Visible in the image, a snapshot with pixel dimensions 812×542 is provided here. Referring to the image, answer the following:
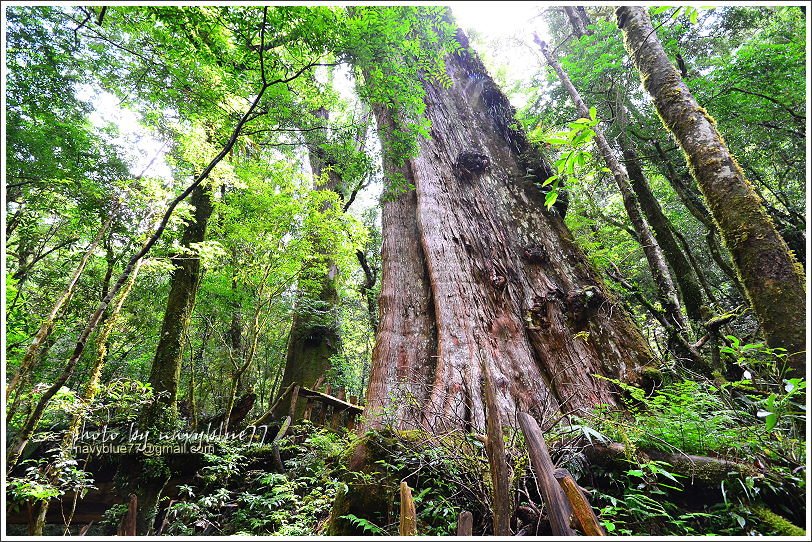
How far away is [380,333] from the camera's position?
4164 mm

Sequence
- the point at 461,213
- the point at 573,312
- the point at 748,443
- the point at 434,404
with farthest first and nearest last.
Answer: the point at 461,213
the point at 573,312
the point at 434,404
the point at 748,443

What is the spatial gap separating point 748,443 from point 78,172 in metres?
9.33

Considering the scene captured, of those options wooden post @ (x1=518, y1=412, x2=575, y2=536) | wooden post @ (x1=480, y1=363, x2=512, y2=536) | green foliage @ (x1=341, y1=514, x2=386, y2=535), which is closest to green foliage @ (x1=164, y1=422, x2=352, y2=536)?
green foliage @ (x1=341, y1=514, x2=386, y2=535)

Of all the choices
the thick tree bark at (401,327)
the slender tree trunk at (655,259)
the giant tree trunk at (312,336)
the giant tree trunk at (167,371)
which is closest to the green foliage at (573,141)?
the thick tree bark at (401,327)

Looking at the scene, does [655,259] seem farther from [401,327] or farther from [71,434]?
[71,434]

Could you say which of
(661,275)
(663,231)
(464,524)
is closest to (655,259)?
(661,275)

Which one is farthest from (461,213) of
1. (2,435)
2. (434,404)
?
(2,435)

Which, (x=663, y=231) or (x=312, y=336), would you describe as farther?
(x=312, y=336)

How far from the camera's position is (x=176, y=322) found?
279 inches

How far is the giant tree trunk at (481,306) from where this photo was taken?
3.21m

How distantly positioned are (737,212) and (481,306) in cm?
233

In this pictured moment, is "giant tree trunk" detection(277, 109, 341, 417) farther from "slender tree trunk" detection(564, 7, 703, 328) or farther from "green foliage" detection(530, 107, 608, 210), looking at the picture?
"green foliage" detection(530, 107, 608, 210)

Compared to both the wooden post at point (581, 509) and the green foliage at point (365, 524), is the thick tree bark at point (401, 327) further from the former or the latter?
the wooden post at point (581, 509)

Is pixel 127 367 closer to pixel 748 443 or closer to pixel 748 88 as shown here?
pixel 748 443
